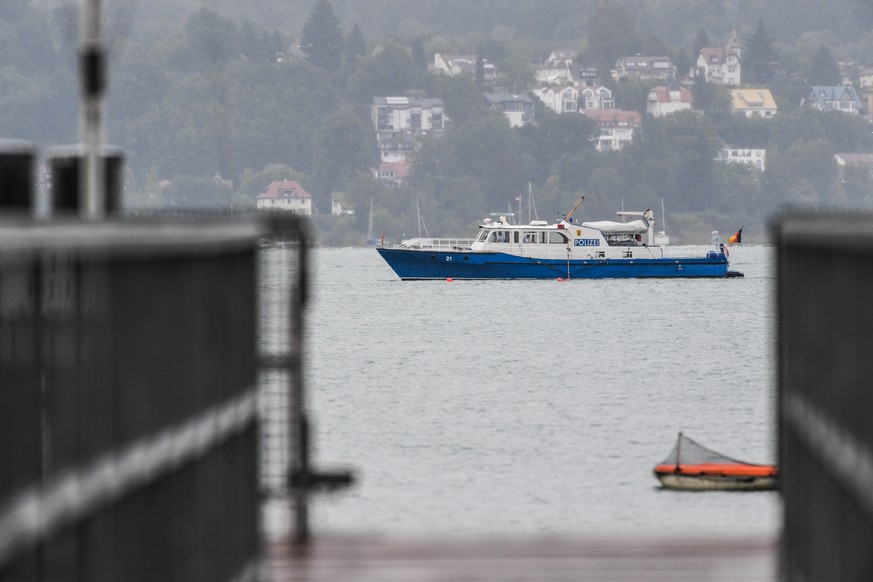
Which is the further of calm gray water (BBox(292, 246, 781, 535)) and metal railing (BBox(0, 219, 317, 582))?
calm gray water (BBox(292, 246, 781, 535))

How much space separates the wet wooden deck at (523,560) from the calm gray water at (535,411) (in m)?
1.57

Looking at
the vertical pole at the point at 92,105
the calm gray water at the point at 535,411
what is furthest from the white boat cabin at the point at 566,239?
the vertical pole at the point at 92,105

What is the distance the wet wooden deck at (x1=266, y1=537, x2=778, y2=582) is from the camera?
10734mm

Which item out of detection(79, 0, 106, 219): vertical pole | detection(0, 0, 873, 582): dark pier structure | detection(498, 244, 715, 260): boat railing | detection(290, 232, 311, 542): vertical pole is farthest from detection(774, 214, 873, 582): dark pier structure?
detection(498, 244, 715, 260): boat railing

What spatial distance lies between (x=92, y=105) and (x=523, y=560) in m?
4.21

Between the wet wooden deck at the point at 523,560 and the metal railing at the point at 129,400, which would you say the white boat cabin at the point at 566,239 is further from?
the metal railing at the point at 129,400

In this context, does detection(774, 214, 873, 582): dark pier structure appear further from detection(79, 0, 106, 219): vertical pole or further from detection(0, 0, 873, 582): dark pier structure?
detection(79, 0, 106, 219): vertical pole

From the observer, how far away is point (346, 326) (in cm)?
9412

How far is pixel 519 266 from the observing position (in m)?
119

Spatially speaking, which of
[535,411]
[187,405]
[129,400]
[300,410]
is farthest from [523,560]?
[535,411]

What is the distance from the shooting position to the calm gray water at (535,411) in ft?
83.0

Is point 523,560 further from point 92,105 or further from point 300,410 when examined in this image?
point 92,105

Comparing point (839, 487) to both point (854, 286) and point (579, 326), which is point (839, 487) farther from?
point (579, 326)

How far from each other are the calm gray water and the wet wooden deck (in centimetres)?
157
